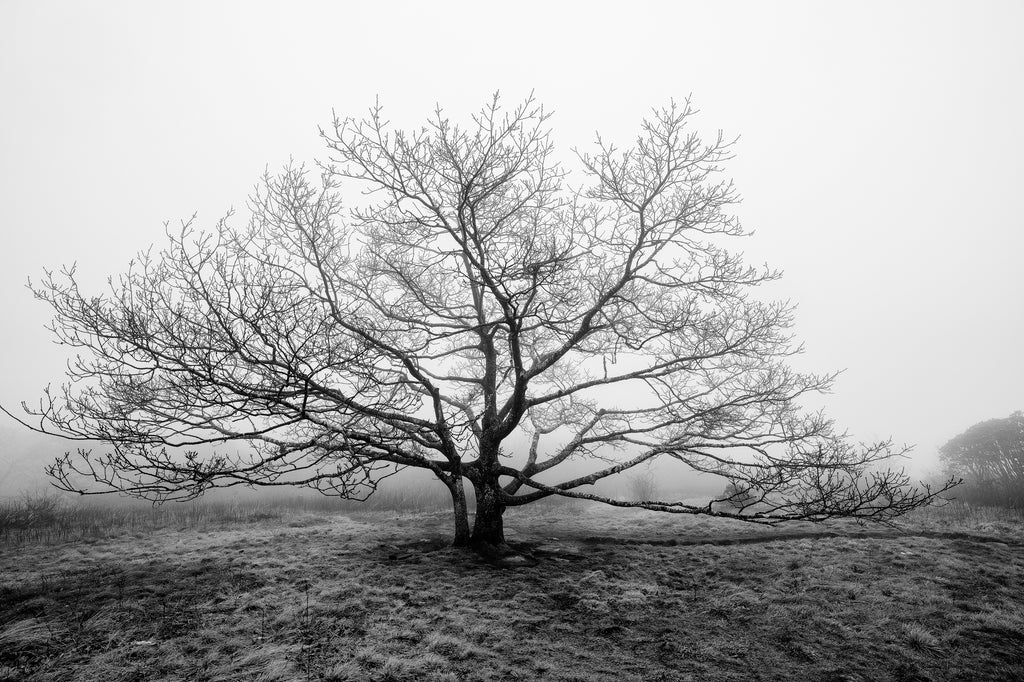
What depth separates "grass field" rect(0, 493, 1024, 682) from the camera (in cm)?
557

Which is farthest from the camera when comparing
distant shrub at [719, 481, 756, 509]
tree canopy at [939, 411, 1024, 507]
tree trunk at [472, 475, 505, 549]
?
tree canopy at [939, 411, 1024, 507]

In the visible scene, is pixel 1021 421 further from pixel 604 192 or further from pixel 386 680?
pixel 386 680

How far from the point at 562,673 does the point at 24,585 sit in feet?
33.7

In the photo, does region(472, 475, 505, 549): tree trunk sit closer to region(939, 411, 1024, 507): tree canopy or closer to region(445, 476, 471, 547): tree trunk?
region(445, 476, 471, 547): tree trunk

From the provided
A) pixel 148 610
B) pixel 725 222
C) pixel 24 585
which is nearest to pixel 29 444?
pixel 24 585

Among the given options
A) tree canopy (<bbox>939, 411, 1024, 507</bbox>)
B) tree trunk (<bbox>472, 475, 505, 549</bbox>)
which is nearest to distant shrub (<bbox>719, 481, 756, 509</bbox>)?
tree trunk (<bbox>472, 475, 505, 549</bbox>)

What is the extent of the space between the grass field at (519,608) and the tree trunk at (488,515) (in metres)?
0.76

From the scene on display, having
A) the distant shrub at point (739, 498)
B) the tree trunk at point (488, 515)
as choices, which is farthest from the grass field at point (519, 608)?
the distant shrub at point (739, 498)

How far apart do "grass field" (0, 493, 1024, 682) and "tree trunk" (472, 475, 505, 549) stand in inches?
30.1

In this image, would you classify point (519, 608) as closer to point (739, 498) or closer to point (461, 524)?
point (461, 524)

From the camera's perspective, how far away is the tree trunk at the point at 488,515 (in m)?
10.8

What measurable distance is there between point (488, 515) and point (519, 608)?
351 centimetres

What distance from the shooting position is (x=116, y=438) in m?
6.09

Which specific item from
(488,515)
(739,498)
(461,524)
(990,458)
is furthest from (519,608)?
(990,458)
